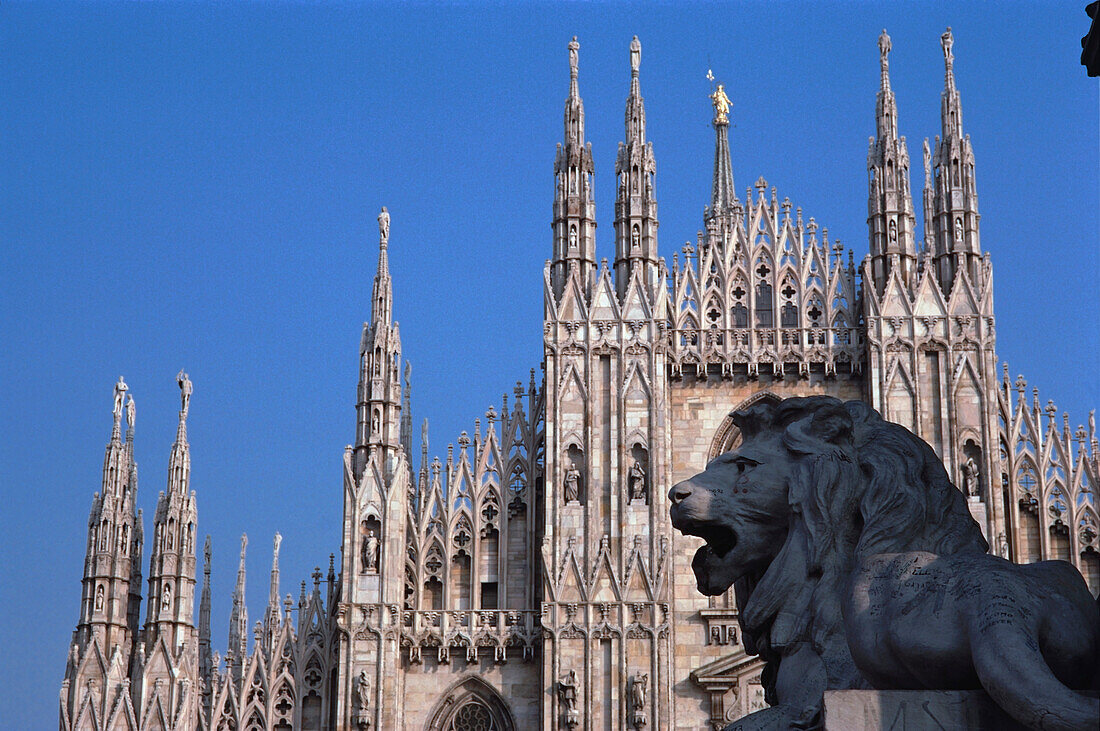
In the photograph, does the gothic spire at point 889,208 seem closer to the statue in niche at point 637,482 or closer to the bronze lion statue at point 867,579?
the statue in niche at point 637,482

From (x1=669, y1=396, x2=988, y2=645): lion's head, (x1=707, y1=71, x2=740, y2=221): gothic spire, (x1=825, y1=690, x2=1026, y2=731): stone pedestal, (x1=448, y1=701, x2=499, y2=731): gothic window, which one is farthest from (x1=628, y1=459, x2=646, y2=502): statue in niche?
(x1=825, y1=690, x2=1026, y2=731): stone pedestal

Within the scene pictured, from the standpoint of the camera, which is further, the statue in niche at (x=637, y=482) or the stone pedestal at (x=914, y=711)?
the statue in niche at (x=637, y=482)

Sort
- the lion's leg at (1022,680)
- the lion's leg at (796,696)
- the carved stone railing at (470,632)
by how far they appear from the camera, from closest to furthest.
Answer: the lion's leg at (1022,680), the lion's leg at (796,696), the carved stone railing at (470,632)

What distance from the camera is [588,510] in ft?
76.5

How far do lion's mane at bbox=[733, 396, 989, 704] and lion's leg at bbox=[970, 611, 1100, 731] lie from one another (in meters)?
0.49

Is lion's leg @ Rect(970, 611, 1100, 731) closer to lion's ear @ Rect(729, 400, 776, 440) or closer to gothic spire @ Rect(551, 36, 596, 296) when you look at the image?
lion's ear @ Rect(729, 400, 776, 440)

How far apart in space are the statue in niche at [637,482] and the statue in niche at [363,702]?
178 inches

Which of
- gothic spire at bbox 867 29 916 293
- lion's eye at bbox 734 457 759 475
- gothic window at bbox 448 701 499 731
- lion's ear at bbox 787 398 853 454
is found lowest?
gothic window at bbox 448 701 499 731

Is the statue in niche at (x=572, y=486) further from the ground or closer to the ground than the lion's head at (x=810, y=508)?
further from the ground

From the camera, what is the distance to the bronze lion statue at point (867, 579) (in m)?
3.57

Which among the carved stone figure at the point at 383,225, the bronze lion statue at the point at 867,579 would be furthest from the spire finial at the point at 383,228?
the bronze lion statue at the point at 867,579

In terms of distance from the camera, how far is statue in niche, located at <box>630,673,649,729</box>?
22219 millimetres

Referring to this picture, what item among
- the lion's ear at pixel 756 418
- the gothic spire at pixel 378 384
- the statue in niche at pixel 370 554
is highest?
the gothic spire at pixel 378 384

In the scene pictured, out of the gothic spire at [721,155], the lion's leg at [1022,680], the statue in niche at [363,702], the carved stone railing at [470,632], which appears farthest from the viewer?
the gothic spire at [721,155]
